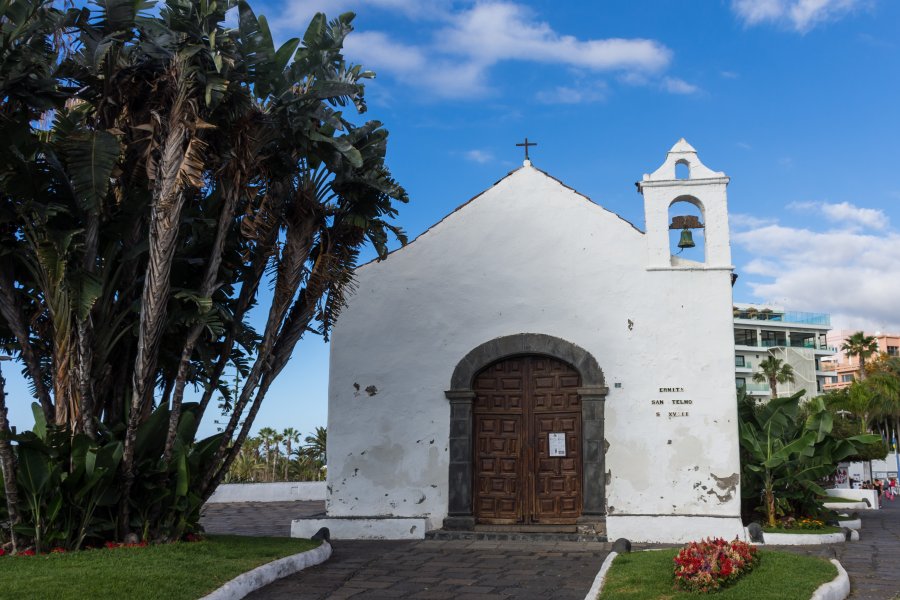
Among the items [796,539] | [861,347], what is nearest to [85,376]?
[796,539]

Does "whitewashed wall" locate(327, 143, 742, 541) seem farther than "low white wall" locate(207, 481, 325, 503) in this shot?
No

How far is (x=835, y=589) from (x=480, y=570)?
3478mm

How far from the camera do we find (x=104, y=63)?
8.50 metres

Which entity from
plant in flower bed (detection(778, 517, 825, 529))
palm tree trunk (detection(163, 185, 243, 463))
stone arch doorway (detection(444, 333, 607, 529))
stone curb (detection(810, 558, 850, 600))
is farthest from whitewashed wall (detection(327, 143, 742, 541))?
palm tree trunk (detection(163, 185, 243, 463))

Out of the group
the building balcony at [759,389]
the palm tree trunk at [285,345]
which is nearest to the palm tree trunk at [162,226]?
the palm tree trunk at [285,345]

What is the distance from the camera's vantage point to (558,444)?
37.3 ft

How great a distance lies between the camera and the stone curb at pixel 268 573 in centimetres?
687

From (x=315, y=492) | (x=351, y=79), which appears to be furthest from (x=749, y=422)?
(x=315, y=492)

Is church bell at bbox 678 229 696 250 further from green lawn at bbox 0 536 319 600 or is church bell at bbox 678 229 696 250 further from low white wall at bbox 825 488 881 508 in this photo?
low white wall at bbox 825 488 881 508

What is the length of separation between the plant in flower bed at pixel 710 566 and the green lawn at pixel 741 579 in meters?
0.08

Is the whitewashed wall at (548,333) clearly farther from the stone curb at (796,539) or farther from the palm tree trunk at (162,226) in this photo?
the palm tree trunk at (162,226)

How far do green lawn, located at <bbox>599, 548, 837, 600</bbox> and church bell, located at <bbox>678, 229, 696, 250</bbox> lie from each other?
4.94m

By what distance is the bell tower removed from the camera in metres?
11.5

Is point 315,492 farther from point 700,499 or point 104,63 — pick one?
point 104,63
